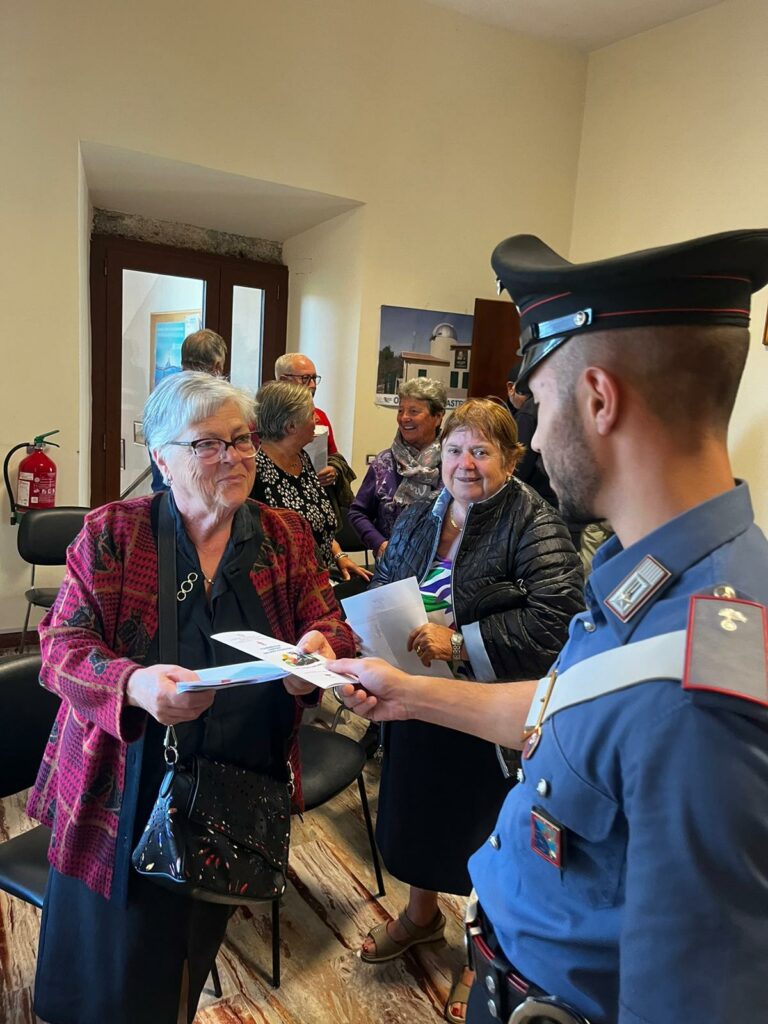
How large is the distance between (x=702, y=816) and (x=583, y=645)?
0.86 ft

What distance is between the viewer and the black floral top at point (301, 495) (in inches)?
102

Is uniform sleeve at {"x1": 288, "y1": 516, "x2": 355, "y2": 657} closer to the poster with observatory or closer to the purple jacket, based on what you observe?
the purple jacket

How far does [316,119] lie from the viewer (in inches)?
155

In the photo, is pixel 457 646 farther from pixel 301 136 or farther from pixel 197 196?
pixel 197 196

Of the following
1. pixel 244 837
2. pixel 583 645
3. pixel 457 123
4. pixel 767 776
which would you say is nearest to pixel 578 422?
pixel 583 645

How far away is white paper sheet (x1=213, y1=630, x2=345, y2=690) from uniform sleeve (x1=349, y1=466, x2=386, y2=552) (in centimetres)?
192

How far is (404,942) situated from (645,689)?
168cm

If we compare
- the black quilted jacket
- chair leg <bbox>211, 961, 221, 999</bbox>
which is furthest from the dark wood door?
chair leg <bbox>211, 961, 221, 999</bbox>

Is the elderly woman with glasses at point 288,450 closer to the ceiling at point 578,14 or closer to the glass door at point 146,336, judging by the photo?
the glass door at point 146,336

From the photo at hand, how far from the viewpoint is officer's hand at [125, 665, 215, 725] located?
1080 mm

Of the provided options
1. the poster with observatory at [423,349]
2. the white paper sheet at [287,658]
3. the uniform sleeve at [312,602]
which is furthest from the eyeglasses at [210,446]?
the poster with observatory at [423,349]

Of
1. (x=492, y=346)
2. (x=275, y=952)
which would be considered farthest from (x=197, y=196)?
(x=275, y=952)

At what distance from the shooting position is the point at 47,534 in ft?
10.2

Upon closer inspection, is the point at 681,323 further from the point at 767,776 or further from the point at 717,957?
the point at 717,957
